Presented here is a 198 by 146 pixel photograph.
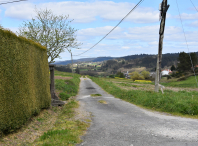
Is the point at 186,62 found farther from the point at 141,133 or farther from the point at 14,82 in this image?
the point at 14,82

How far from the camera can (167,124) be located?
8.31m

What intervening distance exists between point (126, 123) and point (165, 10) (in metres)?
10.4

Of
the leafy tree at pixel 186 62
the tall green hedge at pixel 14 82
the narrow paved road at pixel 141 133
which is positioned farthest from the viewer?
the leafy tree at pixel 186 62

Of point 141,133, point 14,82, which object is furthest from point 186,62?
point 14,82

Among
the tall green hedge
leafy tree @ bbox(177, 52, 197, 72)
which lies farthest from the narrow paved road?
leafy tree @ bbox(177, 52, 197, 72)

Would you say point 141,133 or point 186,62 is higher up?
point 186,62

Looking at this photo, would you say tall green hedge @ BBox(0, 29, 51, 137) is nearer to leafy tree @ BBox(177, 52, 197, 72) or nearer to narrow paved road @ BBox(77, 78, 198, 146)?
narrow paved road @ BBox(77, 78, 198, 146)

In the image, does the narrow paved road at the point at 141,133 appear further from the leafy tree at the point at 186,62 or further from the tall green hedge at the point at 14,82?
the leafy tree at the point at 186,62

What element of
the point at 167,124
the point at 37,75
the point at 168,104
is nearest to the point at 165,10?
the point at 168,104

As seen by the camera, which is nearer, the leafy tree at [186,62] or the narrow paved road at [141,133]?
the narrow paved road at [141,133]

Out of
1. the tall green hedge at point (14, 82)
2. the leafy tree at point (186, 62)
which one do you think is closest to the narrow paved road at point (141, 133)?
the tall green hedge at point (14, 82)

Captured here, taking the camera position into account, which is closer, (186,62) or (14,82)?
(14,82)

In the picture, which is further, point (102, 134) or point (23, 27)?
point (23, 27)

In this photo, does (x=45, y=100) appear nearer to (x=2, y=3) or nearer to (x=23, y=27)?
(x=2, y=3)
